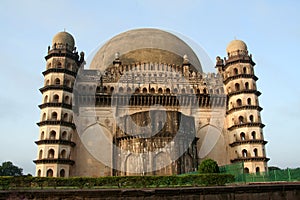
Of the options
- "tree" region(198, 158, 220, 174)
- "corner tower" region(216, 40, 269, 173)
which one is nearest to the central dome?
"corner tower" region(216, 40, 269, 173)

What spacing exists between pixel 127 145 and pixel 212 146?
423 inches

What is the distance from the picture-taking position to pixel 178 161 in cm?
2959

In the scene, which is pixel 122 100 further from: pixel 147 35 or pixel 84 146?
pixel 147 35

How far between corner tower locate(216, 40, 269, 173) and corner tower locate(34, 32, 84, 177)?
18.2m

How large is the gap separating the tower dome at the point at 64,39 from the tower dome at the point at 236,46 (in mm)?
19564

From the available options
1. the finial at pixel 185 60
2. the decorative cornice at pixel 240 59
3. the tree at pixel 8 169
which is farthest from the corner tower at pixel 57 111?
the tree at pixel 8 169

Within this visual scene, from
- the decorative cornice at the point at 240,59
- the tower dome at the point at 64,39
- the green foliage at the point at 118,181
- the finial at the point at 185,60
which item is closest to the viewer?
the green foliage at the point at 118,181

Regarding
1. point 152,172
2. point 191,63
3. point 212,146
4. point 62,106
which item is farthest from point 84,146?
point 191,63

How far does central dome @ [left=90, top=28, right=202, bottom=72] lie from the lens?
4156 centimetres

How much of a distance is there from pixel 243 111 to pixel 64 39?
2246cm

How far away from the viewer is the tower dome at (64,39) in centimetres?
3599

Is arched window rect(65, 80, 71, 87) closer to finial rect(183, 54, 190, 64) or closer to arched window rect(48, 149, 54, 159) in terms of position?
arched window rect(48, 149, 54, 159)

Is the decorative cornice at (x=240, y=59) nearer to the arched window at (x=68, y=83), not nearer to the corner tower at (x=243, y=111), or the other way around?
the corner tower at (x=243, y=111)

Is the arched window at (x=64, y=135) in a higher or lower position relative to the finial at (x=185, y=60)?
lower
